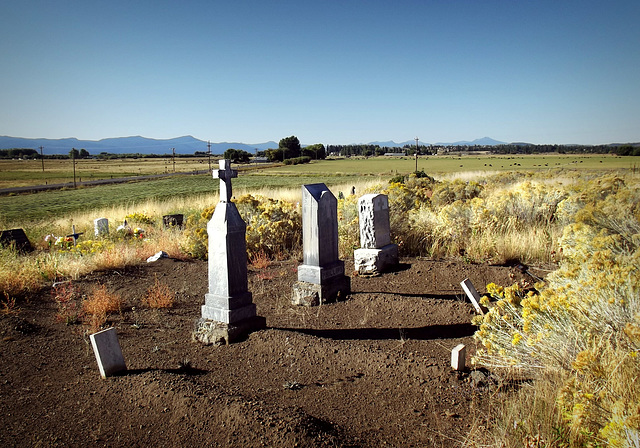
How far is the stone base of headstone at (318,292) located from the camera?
6719 mm

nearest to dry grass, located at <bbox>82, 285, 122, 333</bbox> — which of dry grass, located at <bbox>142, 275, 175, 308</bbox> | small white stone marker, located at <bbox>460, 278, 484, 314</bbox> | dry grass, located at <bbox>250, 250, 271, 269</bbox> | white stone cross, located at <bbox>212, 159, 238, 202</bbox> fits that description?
dry grass, located at <bbox>142, 275, 175, 308</bbox>

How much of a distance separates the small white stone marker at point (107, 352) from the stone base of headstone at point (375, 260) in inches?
189

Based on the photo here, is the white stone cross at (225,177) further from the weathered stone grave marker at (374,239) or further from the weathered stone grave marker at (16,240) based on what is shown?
the weathered stone grave marker at (16,240)

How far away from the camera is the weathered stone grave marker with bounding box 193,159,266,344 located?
17.0ft

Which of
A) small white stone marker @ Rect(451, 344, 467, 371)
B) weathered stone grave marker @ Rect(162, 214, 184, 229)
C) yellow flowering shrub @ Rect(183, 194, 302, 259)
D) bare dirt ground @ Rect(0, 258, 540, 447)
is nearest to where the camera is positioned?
bare dirt ground @ Rect(0, 258, 540, 447)

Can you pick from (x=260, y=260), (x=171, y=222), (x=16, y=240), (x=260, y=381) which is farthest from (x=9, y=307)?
(x=171, y=222)

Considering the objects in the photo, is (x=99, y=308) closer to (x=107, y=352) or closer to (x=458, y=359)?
(x=107, y=352)

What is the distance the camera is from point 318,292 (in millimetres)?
6707

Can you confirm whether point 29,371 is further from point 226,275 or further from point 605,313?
point 605,313

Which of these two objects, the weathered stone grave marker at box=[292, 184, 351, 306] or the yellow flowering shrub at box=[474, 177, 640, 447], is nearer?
the yellow flowering shrub at box=[474, 177, 640, 447]

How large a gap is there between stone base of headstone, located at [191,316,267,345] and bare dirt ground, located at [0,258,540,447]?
113 millimetres

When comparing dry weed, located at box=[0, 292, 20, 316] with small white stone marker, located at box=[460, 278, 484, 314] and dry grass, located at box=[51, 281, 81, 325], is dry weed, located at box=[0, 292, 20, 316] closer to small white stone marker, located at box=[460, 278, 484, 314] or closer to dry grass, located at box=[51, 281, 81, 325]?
dry grass, located at box=[51, 281, 81, 325]

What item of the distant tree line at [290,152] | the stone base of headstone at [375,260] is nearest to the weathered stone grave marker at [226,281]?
the stone base of headstone at [375,260]

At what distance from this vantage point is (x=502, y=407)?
3.07m
